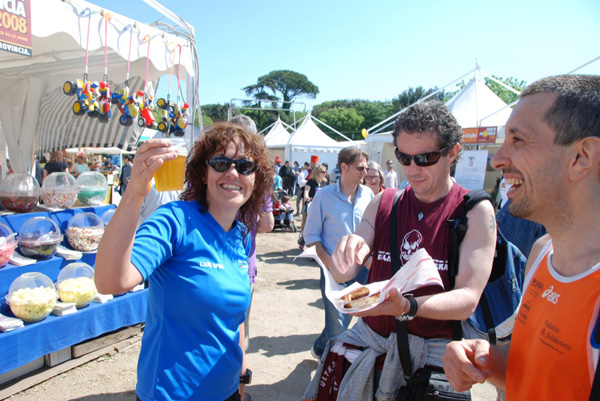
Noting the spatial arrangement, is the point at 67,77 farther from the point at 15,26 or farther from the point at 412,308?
the point at 412,308

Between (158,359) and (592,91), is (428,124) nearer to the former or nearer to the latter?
(592,91)

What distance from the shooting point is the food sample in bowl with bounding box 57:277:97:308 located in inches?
131

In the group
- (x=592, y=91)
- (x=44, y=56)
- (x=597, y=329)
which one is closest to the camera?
(x=597, y=329)

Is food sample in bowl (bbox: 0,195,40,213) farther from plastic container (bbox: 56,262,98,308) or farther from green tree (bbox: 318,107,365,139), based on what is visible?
green tree (bbox: 318,107,365,139)

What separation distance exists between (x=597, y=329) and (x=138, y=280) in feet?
4.38

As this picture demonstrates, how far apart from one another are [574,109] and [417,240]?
78 centimetres

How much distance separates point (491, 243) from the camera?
4.98ft

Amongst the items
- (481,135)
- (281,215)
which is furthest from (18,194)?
(481,135)

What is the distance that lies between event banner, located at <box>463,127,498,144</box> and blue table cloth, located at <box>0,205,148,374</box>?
10.1 meters

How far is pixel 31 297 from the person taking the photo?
301 cm

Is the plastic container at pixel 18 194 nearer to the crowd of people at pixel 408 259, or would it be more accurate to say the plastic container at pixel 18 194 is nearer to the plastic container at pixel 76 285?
the plastic container at pixel 76 285

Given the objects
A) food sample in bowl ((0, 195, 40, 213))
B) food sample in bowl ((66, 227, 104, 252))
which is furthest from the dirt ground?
food sample in bowl ((0, 195, 40, 213))

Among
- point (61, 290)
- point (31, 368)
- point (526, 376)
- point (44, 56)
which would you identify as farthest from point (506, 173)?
point (44, 56)

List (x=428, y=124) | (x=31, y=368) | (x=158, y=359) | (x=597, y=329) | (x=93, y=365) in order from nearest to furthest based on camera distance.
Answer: (x=597, y=329)
(x=158, y=359)
(x=428, y=124)
(x=31, y=368)
(x=93, y=365)
